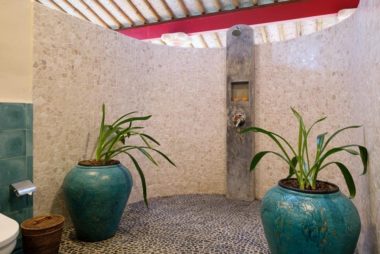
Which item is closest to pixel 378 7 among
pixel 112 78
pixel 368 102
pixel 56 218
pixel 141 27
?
pixel 368 102

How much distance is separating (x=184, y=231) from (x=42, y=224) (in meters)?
0.91

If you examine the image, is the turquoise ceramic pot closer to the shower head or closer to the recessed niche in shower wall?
the recessed niche in shower wall

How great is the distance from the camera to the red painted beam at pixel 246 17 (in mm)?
2822

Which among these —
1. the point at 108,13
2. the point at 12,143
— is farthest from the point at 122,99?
the point at 108,13

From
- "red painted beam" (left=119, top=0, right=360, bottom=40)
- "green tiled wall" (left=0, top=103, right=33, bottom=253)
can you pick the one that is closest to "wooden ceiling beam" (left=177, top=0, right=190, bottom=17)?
"red painted beam" (left=119, top=0, right=360, bottom=40)

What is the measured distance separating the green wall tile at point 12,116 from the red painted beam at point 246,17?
8.43 ft

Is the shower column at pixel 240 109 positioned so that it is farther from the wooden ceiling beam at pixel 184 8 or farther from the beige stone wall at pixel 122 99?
the wooden ceiling beam at pixel 184 8

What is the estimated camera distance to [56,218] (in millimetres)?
1414

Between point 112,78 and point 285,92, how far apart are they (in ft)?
5.46

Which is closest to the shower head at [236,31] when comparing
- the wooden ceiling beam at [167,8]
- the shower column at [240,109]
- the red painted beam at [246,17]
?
the shower column at [240,109]

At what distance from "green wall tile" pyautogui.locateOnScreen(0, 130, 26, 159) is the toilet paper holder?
0.58 feet

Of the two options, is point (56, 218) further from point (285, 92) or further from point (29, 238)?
point (285, 92)

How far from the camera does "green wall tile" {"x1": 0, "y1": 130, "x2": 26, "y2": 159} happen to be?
1364 millimetres

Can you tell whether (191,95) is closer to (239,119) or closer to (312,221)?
(239,119)
